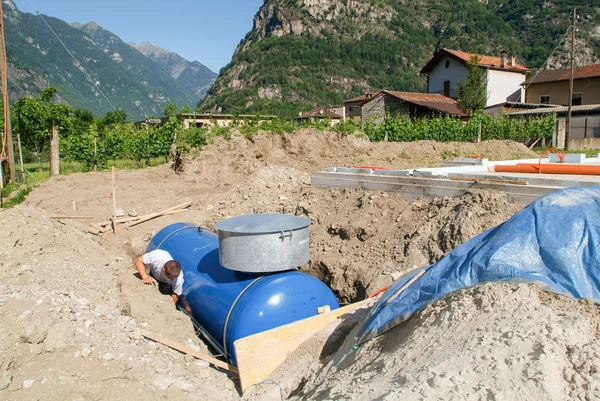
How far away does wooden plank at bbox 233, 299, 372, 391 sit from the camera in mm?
4574

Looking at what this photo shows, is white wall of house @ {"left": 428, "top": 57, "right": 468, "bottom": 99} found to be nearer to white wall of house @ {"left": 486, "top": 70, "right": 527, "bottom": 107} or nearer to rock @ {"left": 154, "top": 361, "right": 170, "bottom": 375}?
white wall of house @ {"left": 486, "top": 70, "right": 527, "bottom": 107}

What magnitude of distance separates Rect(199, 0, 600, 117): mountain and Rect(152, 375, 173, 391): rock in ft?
246

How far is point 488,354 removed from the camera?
2873 millimetres

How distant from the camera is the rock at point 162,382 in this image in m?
4.19

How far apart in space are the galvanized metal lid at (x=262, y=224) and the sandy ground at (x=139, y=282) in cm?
128

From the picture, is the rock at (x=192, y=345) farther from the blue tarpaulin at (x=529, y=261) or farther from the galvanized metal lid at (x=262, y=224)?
the blue tarpaulin at (x=529, y=261)

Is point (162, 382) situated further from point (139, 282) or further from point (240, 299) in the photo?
point (139, 282)

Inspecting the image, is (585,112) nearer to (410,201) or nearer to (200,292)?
(410,201)

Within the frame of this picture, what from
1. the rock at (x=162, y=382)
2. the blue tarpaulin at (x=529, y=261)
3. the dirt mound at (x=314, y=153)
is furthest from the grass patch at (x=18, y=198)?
the blue tarpaulin at (x=529, y=261)

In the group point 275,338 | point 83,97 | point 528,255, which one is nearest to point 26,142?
point 275,338

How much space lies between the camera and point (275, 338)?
473cm

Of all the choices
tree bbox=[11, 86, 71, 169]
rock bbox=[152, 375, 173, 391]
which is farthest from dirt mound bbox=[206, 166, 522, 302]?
tree bbox=[11, 86, 71, 169]

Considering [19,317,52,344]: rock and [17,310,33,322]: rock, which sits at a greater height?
[17,310,33,322]: rock

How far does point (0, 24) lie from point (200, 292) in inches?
568
